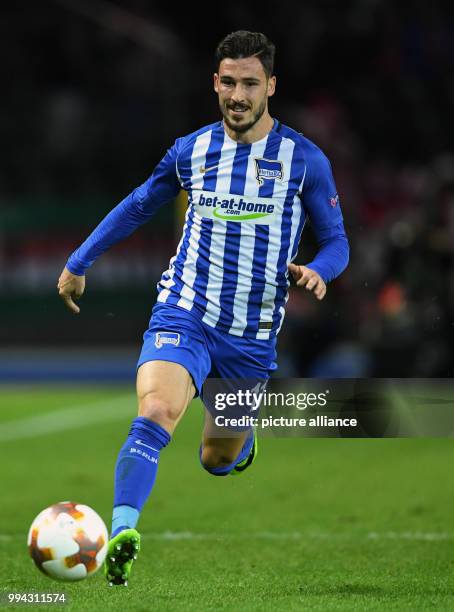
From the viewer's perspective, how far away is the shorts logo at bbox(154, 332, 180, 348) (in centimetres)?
486

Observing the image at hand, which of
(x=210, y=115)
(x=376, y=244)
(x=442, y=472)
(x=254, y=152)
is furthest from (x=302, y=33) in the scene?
(x=254, y=152)

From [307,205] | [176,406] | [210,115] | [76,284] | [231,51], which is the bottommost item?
[176,406]

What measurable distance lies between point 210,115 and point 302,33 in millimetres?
2030

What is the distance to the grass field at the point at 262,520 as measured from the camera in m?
4.61

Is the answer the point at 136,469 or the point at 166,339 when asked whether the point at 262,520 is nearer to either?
the point at 166,339

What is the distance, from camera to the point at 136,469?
14.5 feet

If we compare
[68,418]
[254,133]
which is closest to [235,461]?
[254,133]

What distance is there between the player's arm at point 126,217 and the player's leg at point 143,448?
0.61 m

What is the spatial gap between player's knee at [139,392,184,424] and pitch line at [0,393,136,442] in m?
5.56

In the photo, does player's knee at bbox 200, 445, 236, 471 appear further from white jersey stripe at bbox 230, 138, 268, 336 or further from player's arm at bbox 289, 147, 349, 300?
player's arm at bbox 289, 147, 349, 300

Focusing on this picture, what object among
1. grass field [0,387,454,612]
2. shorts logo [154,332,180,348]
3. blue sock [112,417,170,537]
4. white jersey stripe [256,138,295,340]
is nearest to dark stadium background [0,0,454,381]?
grass field [0,387,454,612]

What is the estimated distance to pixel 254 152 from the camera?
502 cm

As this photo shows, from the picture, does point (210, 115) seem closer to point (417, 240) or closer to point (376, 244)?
point (376, 244)

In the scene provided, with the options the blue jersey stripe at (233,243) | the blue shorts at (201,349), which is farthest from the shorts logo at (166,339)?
the blue jersey stripe at (233,243)
